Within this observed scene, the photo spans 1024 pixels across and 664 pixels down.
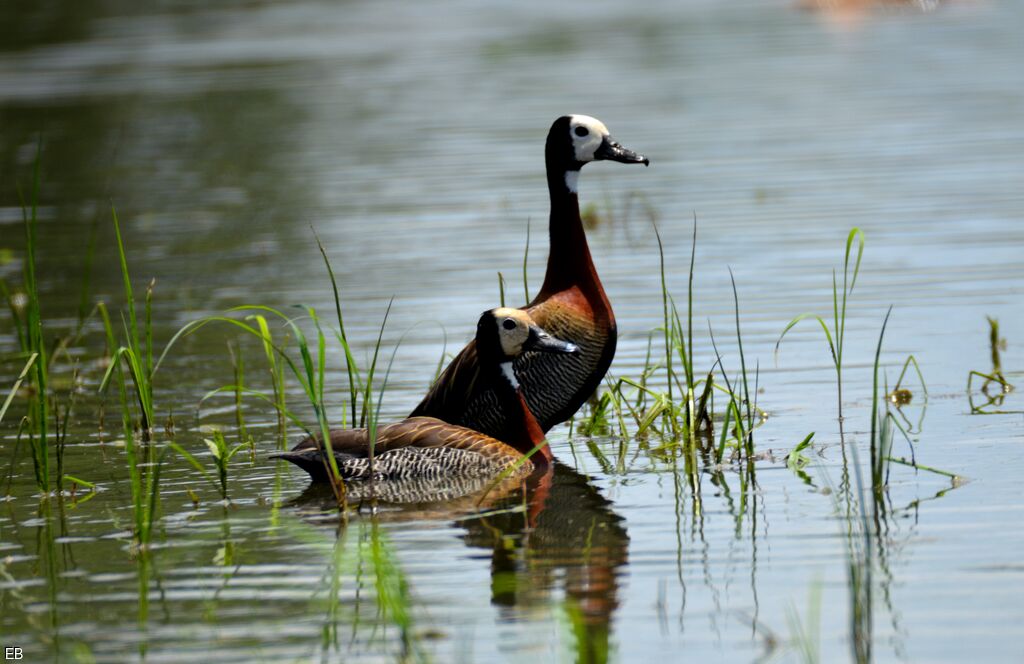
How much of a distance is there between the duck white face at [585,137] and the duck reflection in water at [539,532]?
1.67 m

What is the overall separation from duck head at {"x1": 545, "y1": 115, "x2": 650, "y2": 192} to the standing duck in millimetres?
373

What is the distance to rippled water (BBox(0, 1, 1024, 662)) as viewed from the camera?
6.28 metres

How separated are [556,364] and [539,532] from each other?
1.50 metres

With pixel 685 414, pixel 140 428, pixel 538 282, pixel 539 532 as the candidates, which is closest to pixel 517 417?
pixel 685 414

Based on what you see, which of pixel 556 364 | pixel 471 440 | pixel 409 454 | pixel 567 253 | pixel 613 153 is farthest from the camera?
pixel 613 153

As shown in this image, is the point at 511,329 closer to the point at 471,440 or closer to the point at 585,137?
the point at 471,440

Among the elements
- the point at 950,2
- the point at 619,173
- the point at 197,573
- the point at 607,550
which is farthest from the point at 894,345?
the point at 950,2

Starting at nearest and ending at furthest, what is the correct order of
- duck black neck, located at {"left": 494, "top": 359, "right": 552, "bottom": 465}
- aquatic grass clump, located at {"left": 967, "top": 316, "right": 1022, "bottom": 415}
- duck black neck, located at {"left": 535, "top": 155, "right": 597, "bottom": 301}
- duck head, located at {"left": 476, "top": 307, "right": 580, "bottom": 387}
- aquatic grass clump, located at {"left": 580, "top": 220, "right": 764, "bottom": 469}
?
aquatic grass clump, located at {"left": 580, "top": 220, "right": 764, "bottom": 469}
duck head, located at {"left": 476, "top": 307, "right": 580, "bottom": 387}
duck black neck, located at {"left": 494, "top": 359, "right": 552, "bottom": 465}
duck black neck, located at {"left": 535, "top": 155, "right": 597, "bottom": 301}
aquatic grass clump, located at {"left": 967, "top": 316, "right": 1022, "bottom": 415}

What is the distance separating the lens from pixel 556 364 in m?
8.76

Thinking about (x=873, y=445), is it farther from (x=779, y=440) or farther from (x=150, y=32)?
(x=150, y=32)

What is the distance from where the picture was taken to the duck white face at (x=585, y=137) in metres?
9.29

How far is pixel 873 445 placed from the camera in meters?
7.30

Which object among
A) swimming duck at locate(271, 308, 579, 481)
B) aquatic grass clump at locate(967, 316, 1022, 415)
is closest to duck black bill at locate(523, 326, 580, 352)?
swimming duck at locate(271, 308, 579, 481)

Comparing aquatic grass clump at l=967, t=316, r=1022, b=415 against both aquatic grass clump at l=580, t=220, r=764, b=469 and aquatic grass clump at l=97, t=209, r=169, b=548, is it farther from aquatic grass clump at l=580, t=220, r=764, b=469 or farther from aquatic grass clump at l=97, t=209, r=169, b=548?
aquatic grass clump at l=97, t=209, r=169, b=548
